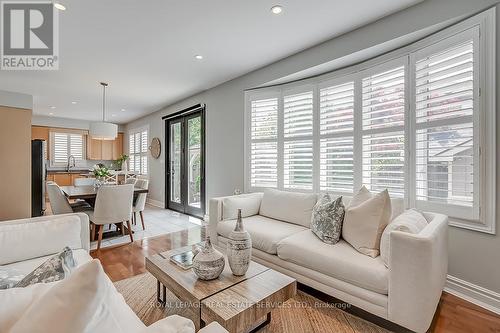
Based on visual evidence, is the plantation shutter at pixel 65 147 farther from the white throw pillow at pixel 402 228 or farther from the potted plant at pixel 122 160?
the white throw pillow at pixel 402 228

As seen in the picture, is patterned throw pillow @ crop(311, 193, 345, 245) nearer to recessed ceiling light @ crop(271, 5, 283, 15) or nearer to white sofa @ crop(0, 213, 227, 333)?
white sofa @ crop(0, 213, 227, 333)

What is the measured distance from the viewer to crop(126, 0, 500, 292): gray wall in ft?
6.55

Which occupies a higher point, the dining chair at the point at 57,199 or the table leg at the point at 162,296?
the dining chair at the point at 57,199

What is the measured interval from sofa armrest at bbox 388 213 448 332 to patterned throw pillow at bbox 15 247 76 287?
5.96 feet

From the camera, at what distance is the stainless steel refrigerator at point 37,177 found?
4793 mm

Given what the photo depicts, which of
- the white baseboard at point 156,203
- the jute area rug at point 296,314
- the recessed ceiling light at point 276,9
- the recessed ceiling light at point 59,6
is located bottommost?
the jute area rug at point 296,314

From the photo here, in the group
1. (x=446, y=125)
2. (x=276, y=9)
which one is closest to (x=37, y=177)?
(x=276, y=9)

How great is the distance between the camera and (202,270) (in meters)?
1.57

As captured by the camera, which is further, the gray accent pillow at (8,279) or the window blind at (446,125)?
the window blind at (446,125)

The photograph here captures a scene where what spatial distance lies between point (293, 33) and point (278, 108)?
1.15 metres

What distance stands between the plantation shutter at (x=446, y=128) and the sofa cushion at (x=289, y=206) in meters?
1.10

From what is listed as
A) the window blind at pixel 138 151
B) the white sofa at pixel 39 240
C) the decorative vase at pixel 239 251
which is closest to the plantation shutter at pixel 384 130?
the decorative vase at pixel 239 251

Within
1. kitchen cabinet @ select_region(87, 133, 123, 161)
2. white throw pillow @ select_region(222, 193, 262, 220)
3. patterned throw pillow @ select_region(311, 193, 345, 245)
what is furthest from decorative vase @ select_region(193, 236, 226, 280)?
kitchen cabinet @ select_region(87, 133, 123, 161)

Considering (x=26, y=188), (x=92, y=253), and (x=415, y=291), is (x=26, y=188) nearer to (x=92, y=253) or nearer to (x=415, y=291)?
(x=92, y=253)
